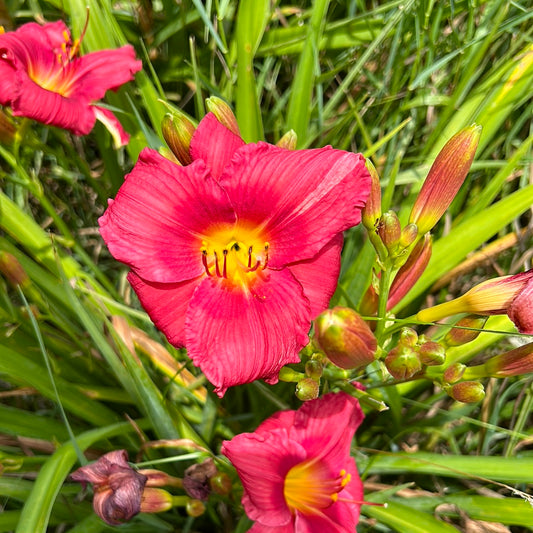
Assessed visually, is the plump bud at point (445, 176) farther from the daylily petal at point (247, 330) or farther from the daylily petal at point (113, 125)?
the daylily petal at point (113, 125)

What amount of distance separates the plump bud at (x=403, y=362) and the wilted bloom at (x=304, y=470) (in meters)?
0.13

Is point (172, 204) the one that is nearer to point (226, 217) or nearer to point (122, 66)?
point (226, 217)

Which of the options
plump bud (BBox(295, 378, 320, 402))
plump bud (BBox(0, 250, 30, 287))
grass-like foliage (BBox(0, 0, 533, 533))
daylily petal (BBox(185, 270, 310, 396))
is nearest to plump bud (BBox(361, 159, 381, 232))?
grass-like foliage (BBox(0, 0, 533, 533))

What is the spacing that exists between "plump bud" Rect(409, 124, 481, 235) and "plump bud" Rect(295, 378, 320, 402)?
0.30 meters

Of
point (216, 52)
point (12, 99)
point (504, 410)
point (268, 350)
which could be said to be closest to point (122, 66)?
point (12, 99)

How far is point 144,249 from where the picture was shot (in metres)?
0.80

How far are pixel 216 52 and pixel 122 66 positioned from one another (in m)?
0.40

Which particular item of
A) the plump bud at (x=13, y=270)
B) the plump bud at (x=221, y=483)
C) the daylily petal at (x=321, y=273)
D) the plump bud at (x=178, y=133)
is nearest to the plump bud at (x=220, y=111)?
the plump bud at (x=178, y=133)

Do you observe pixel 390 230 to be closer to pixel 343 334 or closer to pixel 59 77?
pixel 343 334

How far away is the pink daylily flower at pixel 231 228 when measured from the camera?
2.57 ft

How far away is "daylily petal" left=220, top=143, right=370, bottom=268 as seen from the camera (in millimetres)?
778

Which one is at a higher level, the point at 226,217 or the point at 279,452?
the point at 226,217

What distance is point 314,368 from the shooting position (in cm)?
83

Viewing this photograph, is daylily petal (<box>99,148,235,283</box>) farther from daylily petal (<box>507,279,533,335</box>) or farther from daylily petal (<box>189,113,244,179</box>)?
daylily petal (<box>507,279,533,335</box>)
